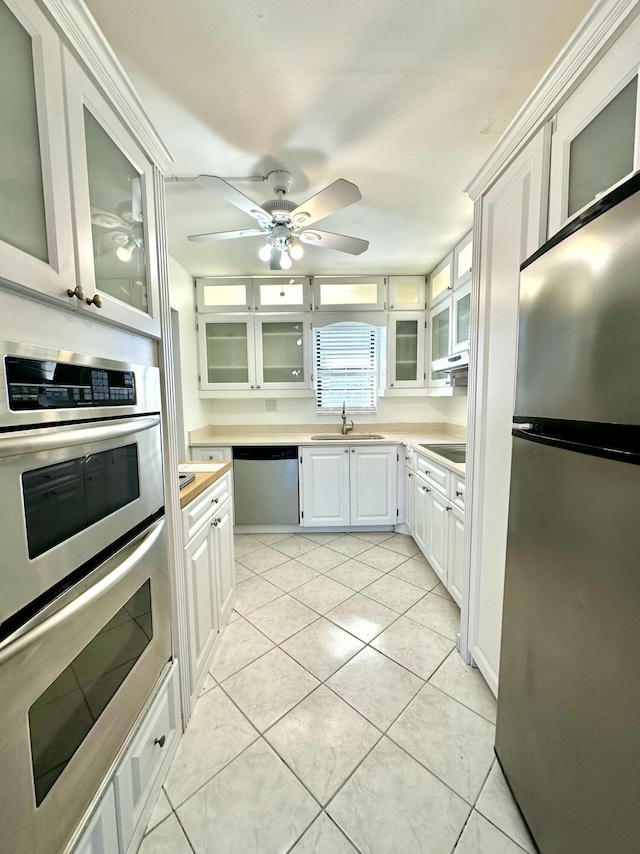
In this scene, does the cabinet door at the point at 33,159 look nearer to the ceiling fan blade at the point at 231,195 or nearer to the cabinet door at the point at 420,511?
the ceiling fan blade at the point at 231,195

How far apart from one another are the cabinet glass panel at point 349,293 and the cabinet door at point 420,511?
69.1 inches

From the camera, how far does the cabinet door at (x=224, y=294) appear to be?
10.4 feet

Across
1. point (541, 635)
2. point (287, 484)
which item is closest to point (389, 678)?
point (541, 635)

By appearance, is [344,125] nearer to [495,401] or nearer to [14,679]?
[495,401]

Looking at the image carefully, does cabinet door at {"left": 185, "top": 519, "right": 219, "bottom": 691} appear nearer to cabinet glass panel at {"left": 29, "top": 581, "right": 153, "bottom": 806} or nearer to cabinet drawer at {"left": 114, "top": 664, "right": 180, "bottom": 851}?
cabinet drawer at {"left": 114, "top": 664, "right": 180, "bottom": 851}

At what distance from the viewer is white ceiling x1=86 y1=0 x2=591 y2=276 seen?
1.01 m

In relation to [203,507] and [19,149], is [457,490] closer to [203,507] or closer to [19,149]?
[203,507]

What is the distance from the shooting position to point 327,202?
159 centimetres

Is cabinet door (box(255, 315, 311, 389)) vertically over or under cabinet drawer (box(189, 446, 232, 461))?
over

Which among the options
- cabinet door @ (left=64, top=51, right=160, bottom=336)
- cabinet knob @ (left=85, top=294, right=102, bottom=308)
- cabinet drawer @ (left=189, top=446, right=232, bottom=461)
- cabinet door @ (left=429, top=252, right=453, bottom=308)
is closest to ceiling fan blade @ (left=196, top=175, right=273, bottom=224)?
cabinet door @ (left=64, top=51, right=160, bottom=336)

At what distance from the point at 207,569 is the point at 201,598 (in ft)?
0.42

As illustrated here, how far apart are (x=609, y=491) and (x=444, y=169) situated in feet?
5.92

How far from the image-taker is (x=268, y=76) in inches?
47.6

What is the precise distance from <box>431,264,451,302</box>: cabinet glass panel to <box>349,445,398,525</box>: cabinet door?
4.76ft
